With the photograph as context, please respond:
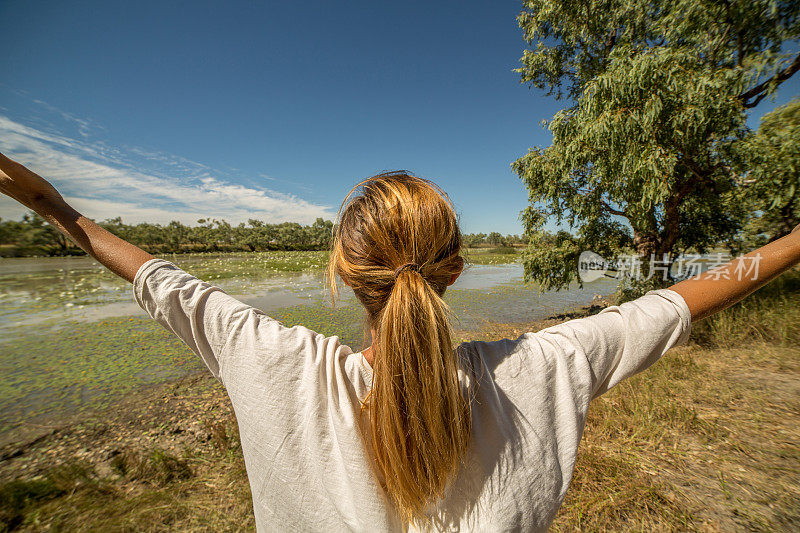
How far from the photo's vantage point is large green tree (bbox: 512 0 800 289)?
464cm

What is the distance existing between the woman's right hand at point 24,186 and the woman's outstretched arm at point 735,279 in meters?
1.89

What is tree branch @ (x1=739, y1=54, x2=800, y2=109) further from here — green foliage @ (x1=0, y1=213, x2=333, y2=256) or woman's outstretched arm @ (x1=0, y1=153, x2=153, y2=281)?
green foliage @ (x1=0, y1=213, x2=333, y2=256)

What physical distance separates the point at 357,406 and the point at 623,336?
0.68 m

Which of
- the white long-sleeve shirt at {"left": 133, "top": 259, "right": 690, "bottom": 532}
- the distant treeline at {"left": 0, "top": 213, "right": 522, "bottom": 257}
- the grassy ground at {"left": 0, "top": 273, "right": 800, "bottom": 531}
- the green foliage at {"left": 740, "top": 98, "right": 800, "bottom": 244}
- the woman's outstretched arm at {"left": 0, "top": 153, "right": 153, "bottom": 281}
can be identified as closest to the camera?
the white long-sleeve shirt at {"left": 133, "top": 259, "right": 690, "bottom": 532}

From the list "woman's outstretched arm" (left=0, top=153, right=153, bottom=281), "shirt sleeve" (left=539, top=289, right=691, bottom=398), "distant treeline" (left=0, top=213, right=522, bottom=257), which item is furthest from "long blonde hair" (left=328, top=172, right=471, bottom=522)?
"distant treeline" (left=0, top=213, right=522, bottom=257)

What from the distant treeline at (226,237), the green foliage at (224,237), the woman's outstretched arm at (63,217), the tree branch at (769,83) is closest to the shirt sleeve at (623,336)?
the woman's outstretched arm at (63,217)

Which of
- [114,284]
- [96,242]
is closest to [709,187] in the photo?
[96,242]

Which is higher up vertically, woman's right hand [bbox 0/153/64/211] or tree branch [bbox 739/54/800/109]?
tree branch [bbox 739/54/800/109]

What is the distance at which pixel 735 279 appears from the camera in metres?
0.87

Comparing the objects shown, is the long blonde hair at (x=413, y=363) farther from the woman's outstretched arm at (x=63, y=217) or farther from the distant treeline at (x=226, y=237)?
the distant treeline at (x=226, y=237)

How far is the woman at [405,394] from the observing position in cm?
68

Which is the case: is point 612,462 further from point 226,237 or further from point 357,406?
point 226,237

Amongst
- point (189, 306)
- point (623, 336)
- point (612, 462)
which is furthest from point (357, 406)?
point (612, 462)

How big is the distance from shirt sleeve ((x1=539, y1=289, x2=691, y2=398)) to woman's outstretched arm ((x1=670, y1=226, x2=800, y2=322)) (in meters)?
0.08
